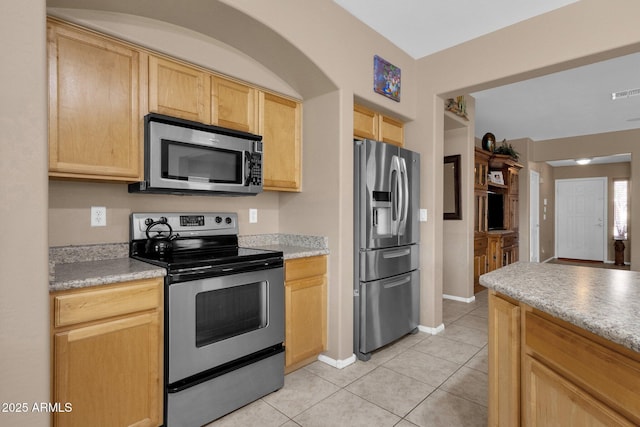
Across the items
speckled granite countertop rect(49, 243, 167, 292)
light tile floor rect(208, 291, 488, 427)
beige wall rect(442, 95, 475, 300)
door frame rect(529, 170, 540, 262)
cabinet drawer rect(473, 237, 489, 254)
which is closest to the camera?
speckled granite countertop rect(49, 243, 167, 292)

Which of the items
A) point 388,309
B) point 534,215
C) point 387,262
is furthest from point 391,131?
point 534,215

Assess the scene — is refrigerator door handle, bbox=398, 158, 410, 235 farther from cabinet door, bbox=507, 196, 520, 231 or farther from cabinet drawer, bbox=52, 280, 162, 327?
cabinet door, bbox=507, 196, 520, 231

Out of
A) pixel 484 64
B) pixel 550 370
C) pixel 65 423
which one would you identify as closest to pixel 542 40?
pixel 484 64

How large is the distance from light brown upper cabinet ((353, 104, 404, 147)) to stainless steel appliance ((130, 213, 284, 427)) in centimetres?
140

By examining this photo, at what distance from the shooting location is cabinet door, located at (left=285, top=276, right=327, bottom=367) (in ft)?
7.98

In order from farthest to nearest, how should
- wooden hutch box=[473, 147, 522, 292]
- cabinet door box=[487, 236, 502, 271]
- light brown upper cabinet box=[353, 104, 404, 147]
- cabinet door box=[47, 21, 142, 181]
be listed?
cabinet door box=[487, 236, 502, 271] → wooden hutch box=[473, 147, 522, 292] → light brown upper cabinet box=[353, 104, 404, 147] → cabinet door box=[47, 21, 142, 181]

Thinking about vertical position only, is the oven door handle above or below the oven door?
above

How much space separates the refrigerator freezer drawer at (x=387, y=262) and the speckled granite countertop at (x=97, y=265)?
1.15 ft

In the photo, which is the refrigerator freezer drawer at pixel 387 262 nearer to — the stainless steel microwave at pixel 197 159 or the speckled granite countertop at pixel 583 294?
the stainless steel microwave at pixel 197 159

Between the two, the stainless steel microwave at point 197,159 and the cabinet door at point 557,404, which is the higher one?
the stainless steel microwave at point 197,159

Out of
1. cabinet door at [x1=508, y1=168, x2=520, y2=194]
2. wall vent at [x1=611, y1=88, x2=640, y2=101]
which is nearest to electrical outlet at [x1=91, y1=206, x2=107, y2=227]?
wall vent at [x1=611, y1=88, x2=640, y2=101]

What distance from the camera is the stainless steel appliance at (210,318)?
1788 millimetres

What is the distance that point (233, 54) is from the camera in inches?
94.2

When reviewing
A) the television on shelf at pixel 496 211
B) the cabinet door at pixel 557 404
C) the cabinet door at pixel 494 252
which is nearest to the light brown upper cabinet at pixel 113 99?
the cabinet door at pixel 557 404
